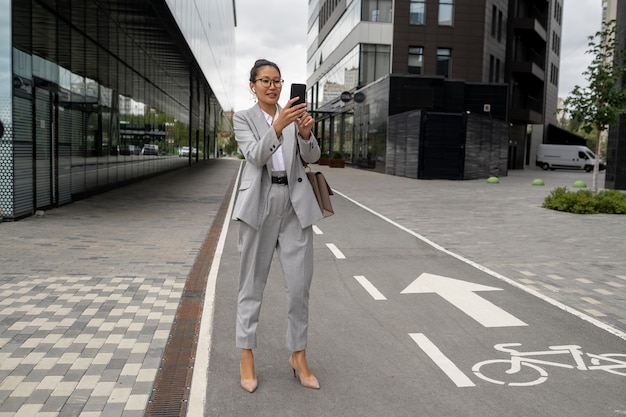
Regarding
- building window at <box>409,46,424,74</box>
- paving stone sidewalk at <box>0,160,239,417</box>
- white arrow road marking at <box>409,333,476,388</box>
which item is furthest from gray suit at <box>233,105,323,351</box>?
building window at <box>409,46,424,74</box>

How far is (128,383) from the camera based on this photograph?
398 cm

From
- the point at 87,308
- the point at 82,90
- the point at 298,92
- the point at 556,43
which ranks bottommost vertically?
the point at 87,308

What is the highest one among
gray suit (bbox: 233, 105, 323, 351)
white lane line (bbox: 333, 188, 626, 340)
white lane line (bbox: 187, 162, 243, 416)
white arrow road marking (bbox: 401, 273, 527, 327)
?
gray suit (bbox: 233, 105, 323, 351)

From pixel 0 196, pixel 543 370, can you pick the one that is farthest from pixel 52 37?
pixel 543 370

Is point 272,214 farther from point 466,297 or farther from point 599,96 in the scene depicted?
point 599,96

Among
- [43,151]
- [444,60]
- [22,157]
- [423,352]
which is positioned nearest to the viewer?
[423,352]

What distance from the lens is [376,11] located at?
43000 mm

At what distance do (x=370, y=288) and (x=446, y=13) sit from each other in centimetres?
3767

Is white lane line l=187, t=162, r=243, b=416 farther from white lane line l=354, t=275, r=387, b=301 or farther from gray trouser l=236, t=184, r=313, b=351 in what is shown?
white lane line l=354, t=275, r=387, b=301

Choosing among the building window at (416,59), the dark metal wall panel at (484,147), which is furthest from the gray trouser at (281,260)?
the building window at (416,59)

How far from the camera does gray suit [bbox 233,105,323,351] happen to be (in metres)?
3.91

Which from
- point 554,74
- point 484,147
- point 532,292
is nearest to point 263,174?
point 532,292

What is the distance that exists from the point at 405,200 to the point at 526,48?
133ft

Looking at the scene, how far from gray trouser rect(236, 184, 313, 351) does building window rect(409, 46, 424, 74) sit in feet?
127
